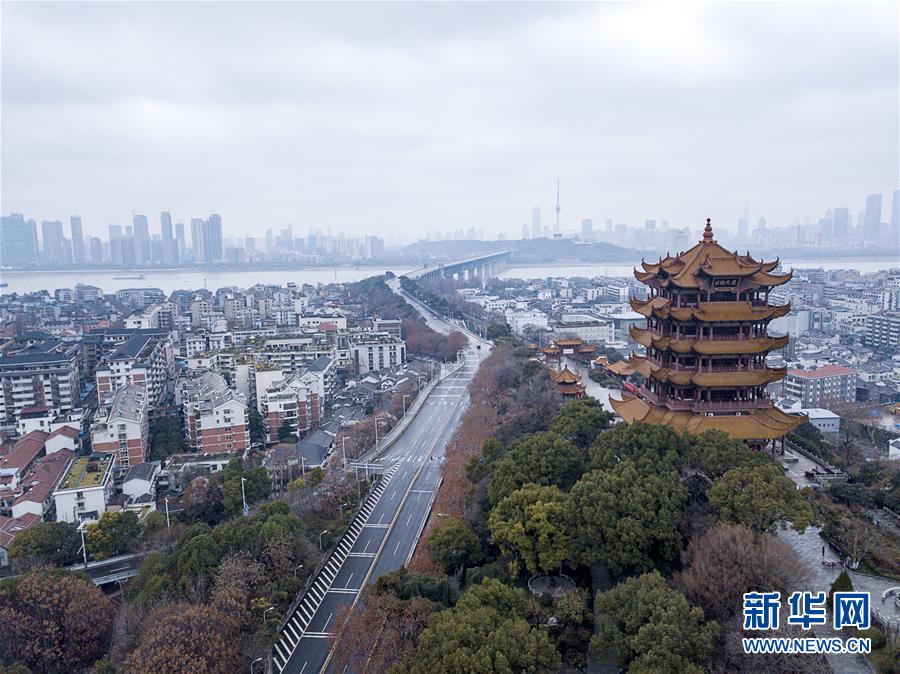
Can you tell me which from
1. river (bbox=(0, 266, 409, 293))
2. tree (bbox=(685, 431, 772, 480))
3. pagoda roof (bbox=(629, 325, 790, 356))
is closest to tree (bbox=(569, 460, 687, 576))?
tree (bbox=(685, 431, 772, 480))

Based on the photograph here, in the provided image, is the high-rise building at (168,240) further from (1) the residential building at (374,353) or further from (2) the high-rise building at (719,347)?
(2) the high-rise building at (719,347)

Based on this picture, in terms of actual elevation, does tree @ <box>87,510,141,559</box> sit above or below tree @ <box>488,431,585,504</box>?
below

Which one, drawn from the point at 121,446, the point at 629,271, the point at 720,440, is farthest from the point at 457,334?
the point at 629,271

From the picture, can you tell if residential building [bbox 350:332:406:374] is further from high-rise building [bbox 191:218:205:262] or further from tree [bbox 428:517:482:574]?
high-rise building [bbox 191:218:205:262]

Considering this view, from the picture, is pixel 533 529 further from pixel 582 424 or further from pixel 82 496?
pixel 82 496

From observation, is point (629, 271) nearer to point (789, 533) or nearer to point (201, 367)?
point (201, 367)

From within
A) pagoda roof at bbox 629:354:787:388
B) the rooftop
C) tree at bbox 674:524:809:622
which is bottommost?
the rooftop

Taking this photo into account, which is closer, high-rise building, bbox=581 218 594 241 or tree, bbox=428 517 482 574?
tree, bbox=428 517 482 574
